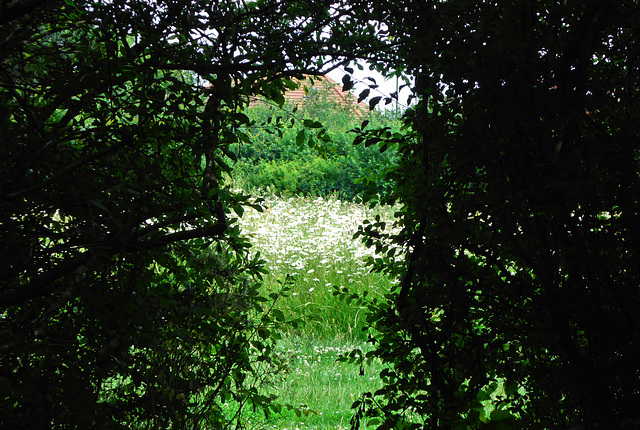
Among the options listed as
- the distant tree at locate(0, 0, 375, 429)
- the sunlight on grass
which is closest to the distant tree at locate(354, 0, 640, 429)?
the distant tree at locate(0, 0, 375, 429)

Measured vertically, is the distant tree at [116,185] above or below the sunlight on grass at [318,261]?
above

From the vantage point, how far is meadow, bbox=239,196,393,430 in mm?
4285

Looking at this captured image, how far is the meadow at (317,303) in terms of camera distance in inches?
169

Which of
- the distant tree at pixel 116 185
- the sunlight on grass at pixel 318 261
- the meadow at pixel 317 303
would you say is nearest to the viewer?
the distant tree at pixel 116 185

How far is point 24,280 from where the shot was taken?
2.32 metres

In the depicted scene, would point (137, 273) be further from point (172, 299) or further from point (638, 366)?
point (638, 366)

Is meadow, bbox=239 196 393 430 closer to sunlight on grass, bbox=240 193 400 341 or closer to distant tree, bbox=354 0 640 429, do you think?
sunlight on grass, bbox=240 193 400 341

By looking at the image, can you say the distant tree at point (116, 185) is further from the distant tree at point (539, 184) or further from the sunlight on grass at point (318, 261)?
the sunlight on grass at point (318, 261)

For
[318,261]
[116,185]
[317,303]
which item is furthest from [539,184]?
[318,261]

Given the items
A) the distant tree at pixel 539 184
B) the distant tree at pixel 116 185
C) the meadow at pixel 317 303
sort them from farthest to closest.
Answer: the meadow at pixel 317 303 < the distant tree at pixel 116 185 < the distant tree at pixel 539 184

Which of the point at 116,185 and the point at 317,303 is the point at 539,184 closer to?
the point at 116,185

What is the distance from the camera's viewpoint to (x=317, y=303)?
6.41 m

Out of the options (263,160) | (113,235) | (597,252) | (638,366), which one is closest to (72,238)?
(113,235)

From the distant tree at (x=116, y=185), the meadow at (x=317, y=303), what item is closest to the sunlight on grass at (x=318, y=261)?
the meadow at (x=317, y=303)
